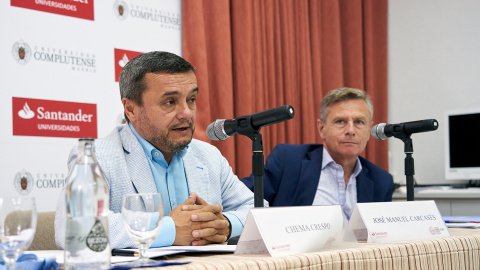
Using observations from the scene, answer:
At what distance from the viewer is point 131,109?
6.46ft

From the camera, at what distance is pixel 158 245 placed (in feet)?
4.63

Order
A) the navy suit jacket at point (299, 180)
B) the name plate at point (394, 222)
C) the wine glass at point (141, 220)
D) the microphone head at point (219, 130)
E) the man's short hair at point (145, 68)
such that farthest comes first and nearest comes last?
1. the navy suit jacket at point (299, 180)
2. the man's short hair at point (145, 68)
3. the microphone head at point (219, 130)
4. the name plate at point (394, 222)
5. the wine glass at point (141, 220)

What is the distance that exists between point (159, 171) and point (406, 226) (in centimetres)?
89

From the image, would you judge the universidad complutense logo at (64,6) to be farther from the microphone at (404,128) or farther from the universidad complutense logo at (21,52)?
the microphone at (404,128)

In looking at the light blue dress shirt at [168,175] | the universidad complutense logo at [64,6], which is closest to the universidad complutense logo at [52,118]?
the universidad complutense logo at [64,6]

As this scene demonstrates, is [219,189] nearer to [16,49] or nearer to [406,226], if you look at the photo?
[406,226]

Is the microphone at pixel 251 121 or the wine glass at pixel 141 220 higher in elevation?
the microphone at pixel 251 121

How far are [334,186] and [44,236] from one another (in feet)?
4.80

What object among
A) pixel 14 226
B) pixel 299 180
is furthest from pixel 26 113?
pixel 14 226

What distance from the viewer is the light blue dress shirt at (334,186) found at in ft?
8.91

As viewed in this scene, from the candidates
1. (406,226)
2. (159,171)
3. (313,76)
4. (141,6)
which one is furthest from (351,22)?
(406,226)

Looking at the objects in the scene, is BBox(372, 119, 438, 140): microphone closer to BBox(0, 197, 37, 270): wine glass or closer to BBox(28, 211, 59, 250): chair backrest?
BBox(28, 211, 59, 250): chair backrest

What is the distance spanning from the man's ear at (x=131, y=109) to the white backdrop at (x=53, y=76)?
1.09 meters

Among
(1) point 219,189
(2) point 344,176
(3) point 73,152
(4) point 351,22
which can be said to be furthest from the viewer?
(4) point 351,22
